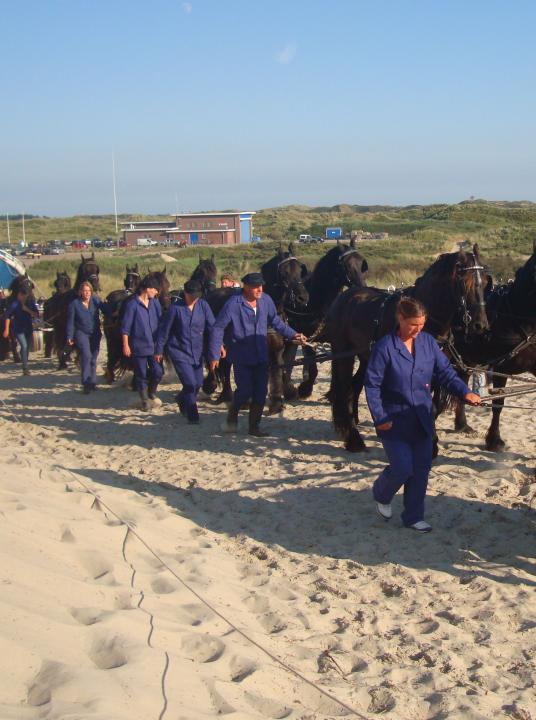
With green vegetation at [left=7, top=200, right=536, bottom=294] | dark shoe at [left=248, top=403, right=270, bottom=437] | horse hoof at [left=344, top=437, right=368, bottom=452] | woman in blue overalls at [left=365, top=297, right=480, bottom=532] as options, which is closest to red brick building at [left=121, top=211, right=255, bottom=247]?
green vegetation at [left=7, top=200, right=536, bottom=294]

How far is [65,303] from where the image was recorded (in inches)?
659

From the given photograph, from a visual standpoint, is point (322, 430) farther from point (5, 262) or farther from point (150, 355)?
point (5, 262)

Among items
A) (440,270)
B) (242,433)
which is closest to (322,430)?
(242,433)

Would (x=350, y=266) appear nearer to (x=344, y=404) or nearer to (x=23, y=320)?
(x=344, y=404)

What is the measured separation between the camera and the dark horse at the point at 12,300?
1688 centimetres

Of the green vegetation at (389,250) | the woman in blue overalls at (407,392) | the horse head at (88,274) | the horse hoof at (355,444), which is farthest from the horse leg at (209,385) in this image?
the woman in blue overalls at (407,392)

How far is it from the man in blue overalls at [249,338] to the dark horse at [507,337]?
205cm

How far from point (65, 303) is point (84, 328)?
2619mm

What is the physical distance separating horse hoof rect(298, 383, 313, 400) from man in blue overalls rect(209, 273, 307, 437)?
2300mm

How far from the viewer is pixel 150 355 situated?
12352mm

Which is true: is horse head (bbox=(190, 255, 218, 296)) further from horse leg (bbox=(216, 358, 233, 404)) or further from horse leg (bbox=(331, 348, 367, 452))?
horse leg (bbox=(331, 348, 367, 452))

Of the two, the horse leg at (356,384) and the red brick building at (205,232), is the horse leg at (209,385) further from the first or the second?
the red brick building at (205,232)

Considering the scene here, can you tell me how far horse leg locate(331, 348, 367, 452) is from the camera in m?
9.08

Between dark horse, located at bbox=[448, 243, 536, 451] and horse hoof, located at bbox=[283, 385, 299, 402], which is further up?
dark horse, located at bbox=[448, 243, 536, 451]
